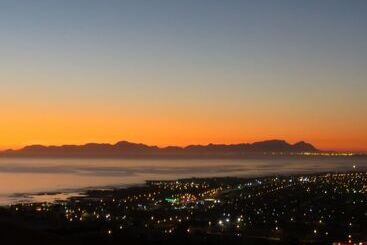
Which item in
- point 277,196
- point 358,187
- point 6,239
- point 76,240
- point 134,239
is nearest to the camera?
point 6,239

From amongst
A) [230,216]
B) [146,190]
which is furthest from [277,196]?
[230,216]

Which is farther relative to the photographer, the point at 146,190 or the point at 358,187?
the point at 358,187

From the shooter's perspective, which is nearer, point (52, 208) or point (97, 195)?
point (52, 208)

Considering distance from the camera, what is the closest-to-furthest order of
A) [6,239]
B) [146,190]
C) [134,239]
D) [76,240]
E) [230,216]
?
1. [6,239]
2. [76,240]
3. [134,239]
4. [230,216]
5. [146,190]

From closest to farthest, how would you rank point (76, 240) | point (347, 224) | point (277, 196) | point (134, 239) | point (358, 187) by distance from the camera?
point (76, 240)
point (134, 239)
point (347, 224)
point (277, 196)
point (358, 187)

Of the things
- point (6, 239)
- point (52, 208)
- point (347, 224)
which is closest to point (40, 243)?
point (6, 239)

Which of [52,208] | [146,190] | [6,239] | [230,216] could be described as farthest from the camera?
[146,190]

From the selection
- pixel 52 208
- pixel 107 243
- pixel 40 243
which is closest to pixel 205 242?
pixel 107 243

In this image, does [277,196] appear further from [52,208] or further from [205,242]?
[205,242]

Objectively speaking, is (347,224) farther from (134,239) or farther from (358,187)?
(358,187)
